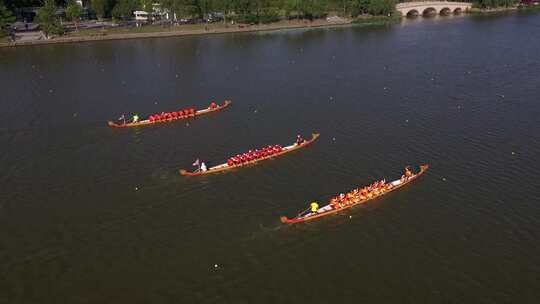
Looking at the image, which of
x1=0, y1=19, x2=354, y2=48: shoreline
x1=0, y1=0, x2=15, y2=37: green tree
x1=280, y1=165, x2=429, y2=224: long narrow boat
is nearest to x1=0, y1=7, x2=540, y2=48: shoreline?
x1=0, y1=19, x2=354, y2=48: shoreline

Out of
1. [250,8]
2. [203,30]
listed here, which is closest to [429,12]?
[250,8]

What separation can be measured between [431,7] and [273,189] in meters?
131

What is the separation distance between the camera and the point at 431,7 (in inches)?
5969

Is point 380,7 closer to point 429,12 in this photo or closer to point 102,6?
point 429,12

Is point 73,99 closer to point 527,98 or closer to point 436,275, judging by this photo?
point 436,275

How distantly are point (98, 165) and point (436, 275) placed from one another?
1210 inches

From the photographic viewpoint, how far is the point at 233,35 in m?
118

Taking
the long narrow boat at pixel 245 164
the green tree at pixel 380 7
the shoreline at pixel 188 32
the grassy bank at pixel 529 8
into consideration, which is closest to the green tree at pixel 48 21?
the shoreline at pixel 188 32

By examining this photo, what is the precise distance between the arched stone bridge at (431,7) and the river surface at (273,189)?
7277 centimetres

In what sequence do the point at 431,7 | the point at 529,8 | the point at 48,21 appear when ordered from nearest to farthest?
the point at 48,21 < the point at 431,7 < the point at 529,8

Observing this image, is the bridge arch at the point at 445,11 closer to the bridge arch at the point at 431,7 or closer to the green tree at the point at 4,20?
the bridge arch at the point at 431,7

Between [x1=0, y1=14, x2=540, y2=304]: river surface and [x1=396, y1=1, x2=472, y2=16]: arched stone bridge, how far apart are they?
239 feet

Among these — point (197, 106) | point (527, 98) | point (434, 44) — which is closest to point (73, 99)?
point (197, 106)

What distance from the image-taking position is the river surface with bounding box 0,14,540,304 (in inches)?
1187
